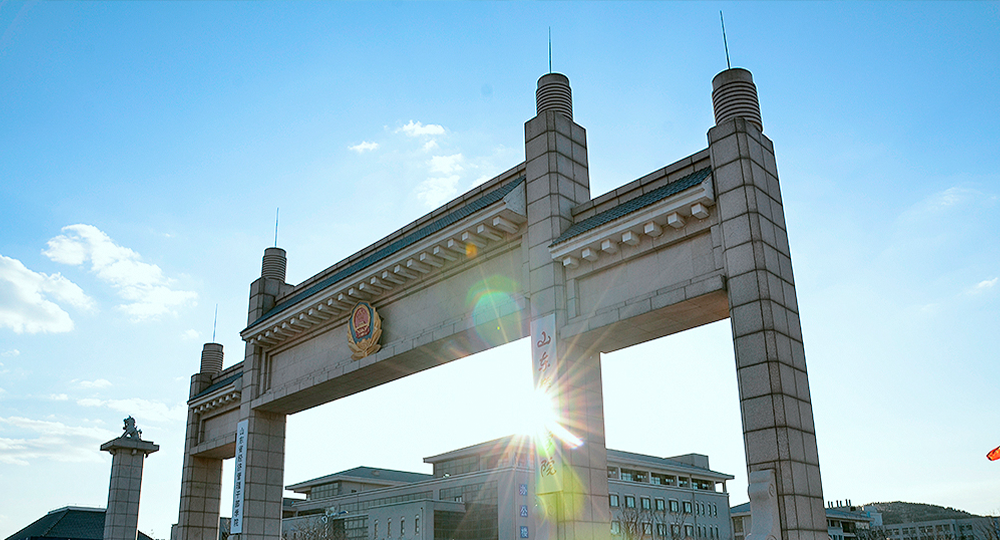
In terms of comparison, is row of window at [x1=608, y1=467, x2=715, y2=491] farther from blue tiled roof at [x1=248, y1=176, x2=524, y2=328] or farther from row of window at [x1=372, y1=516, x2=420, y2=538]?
blue tiled roof at [x1=248, y1=176, x2=524, y2=328]

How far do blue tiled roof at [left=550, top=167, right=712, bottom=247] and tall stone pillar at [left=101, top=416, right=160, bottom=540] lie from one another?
2887 centimetres

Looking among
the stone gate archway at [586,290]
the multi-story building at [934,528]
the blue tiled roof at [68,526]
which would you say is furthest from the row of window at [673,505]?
the stone gate archway at [586,290]

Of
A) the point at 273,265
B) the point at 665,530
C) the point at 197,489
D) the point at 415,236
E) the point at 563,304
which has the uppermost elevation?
the point at 273,265

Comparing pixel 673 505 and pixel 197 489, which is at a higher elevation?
pixel 673 505

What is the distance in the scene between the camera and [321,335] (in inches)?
1051

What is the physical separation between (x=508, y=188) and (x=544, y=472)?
7.36 m

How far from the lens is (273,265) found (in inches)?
1216

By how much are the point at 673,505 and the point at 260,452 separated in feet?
253

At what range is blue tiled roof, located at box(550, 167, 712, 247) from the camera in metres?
16.5

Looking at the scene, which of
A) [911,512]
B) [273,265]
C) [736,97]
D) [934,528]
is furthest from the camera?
[911,512]

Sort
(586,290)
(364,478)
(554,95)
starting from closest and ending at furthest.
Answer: (586,290), (554,95), (364,478)

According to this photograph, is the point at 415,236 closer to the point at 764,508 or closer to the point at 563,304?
the point at 563,304

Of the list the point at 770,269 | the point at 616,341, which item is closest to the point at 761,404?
the point at 770,269

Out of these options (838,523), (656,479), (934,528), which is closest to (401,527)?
(656,479)
